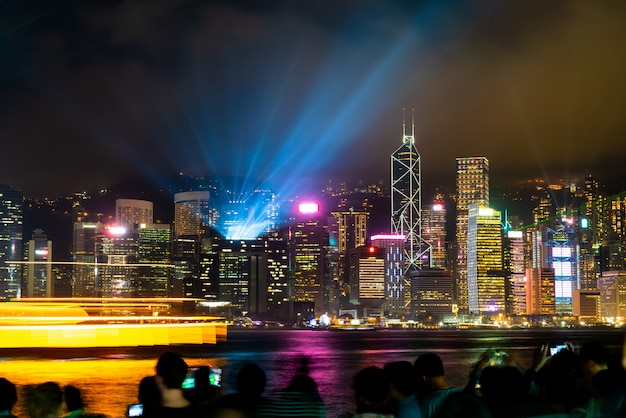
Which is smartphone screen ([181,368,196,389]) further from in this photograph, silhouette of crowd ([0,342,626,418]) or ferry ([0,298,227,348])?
ferry ([0,298,227,348])

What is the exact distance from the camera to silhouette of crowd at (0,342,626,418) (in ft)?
→ 20.7

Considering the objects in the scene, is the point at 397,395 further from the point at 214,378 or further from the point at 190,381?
the point at 190,381

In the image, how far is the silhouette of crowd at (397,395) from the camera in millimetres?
6305

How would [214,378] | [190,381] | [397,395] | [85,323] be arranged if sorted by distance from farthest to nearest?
[85,323], [190,381], [214,378], [397,395]

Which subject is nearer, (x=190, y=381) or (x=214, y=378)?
(x=214, y=378)

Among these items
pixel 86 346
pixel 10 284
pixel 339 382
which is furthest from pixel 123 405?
pixel 10 284

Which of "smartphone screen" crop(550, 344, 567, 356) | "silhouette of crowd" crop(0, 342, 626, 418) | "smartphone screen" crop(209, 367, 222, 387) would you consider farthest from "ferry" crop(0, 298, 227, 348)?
"silhouette of crowd" crop(0, 342, 626, 418)

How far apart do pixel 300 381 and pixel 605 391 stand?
110 inches

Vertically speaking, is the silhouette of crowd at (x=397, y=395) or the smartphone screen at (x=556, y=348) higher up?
the silhouette of crowd at (x=397, y=395)

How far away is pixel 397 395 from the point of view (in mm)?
7547

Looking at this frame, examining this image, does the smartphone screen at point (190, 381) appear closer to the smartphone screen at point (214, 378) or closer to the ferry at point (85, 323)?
the smartphone screen at point (214, 378)

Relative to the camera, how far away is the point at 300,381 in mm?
8398

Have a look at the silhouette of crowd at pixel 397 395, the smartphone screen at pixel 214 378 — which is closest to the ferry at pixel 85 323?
the smartphone screen at pixel 214 378

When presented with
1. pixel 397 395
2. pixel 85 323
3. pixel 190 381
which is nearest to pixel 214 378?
pixel 190 381
